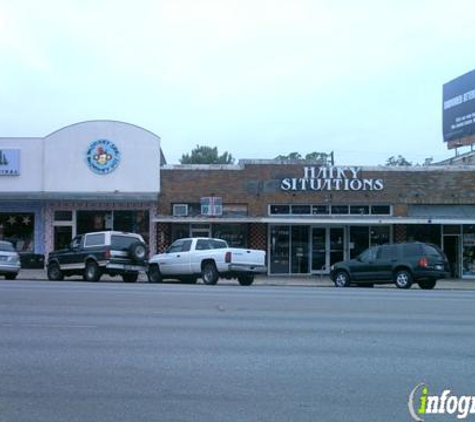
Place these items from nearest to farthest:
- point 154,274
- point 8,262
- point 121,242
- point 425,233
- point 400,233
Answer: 1. point 121,242
2. point 154,274
3. point 8,262
4. point 400,233
5. point 425,233

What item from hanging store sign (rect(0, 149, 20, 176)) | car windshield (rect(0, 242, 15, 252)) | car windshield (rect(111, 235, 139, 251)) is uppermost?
hanging store sign (rect(0, 149, 20, 176))

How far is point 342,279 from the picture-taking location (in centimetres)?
2442

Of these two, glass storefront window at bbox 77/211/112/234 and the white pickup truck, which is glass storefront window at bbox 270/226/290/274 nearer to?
the white pickup truck

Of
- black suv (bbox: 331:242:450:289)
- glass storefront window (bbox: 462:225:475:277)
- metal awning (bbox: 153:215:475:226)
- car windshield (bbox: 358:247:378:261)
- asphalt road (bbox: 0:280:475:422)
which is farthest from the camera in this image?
glass storefront window (bbox: 462:225:475:277)

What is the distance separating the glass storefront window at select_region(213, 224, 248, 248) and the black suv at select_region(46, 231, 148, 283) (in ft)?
20.8

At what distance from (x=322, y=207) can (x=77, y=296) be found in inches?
623

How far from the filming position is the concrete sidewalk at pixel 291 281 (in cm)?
2519

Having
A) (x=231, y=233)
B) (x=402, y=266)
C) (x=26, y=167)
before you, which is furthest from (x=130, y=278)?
(x=402, y=266)

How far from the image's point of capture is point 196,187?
1181 inches

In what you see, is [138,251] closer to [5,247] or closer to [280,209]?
[5,247]

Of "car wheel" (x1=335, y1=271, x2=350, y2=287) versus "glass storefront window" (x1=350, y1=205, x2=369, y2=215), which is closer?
"car wheel" (x1=335, y1=271, x2=350, y2=287)

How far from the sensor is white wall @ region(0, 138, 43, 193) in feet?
98.6

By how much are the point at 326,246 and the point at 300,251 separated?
3.82ft

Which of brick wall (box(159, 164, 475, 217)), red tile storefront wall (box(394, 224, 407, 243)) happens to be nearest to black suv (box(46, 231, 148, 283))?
brick wall (box(159, 164, 475, 217))
